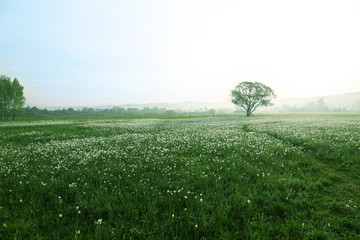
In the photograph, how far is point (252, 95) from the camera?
60375 mm

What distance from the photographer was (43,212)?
407 centimetres

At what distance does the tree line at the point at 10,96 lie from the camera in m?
60.8

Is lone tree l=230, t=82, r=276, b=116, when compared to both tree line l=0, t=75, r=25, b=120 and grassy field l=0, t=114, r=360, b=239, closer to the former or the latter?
grassy field l=0, t=114, r=360, b=239

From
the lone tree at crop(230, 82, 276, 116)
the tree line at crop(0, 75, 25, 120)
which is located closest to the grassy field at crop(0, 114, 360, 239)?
the lone tree at crop(230, 82, 276, 116)

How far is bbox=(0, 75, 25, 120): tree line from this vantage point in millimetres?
60844

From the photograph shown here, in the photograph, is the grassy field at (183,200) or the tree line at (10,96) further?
the tree line at (10,96)

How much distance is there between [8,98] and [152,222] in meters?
88.0

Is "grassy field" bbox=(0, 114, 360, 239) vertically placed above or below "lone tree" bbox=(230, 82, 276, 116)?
below

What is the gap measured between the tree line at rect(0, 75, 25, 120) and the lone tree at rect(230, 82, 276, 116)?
84.6 m

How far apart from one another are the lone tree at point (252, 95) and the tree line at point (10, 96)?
84.6m

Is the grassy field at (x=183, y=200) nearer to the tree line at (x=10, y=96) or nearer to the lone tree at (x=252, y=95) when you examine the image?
the lone tree at (x=252, y=95)

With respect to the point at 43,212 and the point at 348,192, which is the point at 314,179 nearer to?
the point at 348,192

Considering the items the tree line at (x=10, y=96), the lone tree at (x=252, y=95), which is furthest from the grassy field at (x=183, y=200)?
the tree line at (x=10, y=96)

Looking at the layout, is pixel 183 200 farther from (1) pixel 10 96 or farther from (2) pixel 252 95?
(1) pixel 10 96
